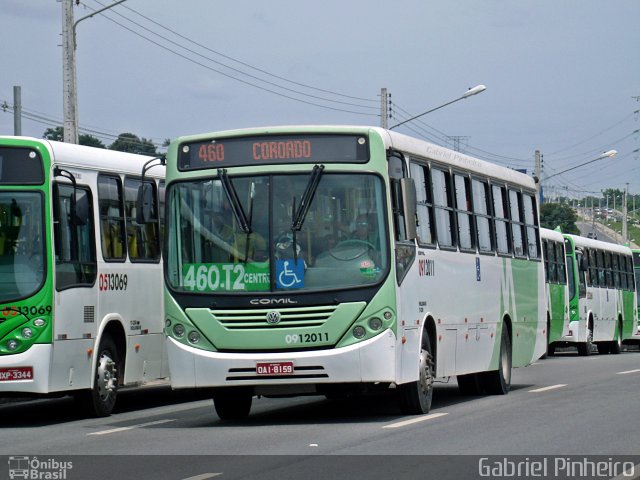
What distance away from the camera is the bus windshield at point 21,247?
16031 mm

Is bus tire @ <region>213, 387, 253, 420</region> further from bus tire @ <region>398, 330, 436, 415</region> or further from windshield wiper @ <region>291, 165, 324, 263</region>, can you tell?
windshield wiper @ <region>291, 165, 324, 263</region>

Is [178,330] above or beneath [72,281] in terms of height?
beneath

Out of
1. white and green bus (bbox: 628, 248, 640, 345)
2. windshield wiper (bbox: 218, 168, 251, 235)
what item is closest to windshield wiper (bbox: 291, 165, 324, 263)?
windshield wiper (bbox: 218, 168, 251, 235)

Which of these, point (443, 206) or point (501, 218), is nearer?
point (443, 206)

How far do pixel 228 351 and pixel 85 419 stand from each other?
304 centimetres

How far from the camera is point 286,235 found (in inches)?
593

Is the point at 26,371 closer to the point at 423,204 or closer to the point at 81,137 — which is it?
the point at 423,204

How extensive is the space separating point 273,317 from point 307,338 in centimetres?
42

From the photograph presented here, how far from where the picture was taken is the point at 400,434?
13.8m

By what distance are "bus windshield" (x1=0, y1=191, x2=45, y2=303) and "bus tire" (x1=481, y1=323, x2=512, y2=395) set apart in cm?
728

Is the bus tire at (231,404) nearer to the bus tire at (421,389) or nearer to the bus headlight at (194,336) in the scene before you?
the bus headlight at (194,336)
